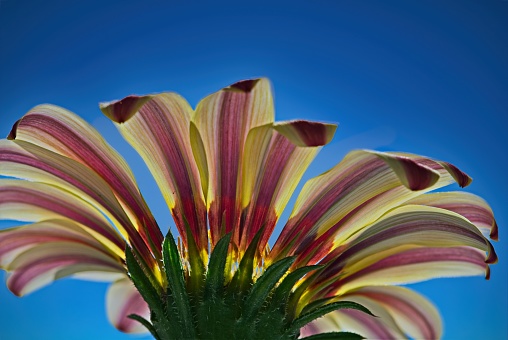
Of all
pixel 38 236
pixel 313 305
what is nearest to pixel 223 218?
pixel 313 305

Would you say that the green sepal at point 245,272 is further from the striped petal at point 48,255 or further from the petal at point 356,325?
the petal at point 356,325

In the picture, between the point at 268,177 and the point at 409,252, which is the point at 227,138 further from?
the point at 409,252

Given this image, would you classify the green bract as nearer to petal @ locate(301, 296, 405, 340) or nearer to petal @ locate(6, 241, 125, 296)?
petal @ locate(6, 241, 125, 296)

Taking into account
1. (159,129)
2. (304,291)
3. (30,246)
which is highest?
(159,129)

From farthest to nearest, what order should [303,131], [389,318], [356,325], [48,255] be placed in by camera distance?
[356,325]
[389,318]
[48,255]
[303,131]

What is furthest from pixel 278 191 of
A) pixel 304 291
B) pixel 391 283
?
pixel 391 283

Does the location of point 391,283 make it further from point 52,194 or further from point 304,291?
point 52,194
